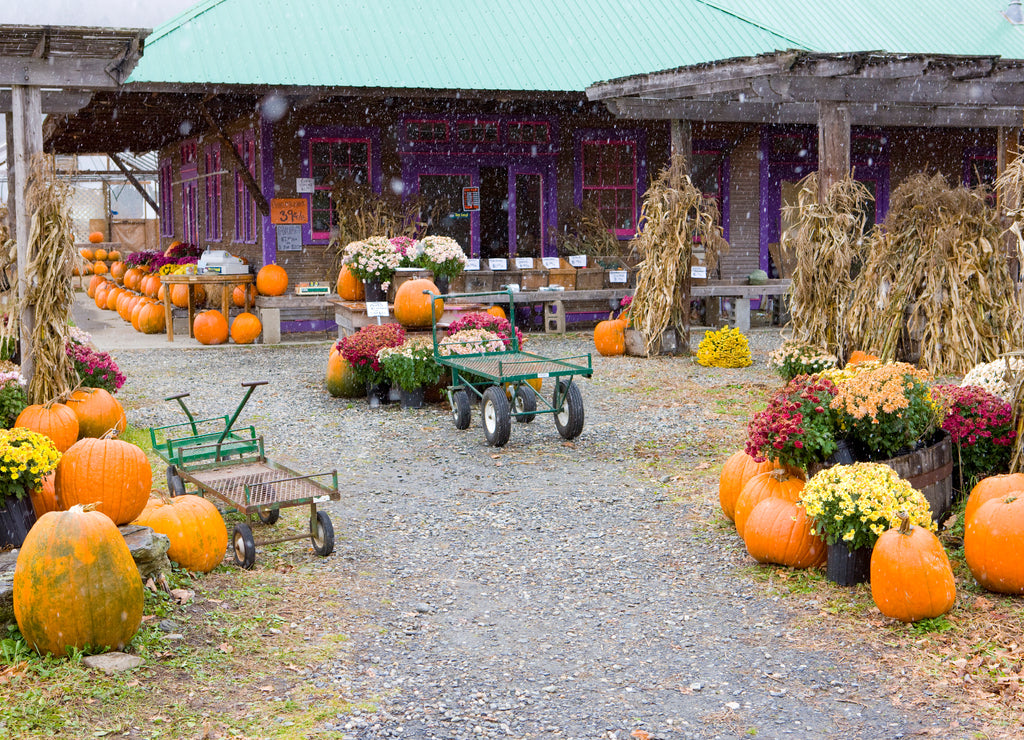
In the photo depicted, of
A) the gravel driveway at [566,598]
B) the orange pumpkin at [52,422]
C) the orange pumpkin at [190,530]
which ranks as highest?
the orange pumpkin at [52,422]

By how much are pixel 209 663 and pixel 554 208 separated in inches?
577

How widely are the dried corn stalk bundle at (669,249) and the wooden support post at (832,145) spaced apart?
116 inches

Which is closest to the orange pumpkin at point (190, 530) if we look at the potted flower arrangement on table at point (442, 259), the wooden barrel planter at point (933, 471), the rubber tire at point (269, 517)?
the rubber tire at point (269, 517)

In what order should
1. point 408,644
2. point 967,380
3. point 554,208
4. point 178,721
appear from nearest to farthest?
point 178,721, point 408,644, point 967,380, point 554,208

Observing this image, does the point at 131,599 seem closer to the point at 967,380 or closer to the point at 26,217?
the point at 26,217

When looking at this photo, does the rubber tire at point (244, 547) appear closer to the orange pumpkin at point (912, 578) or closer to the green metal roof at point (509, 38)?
→ the orange pumpkin at point (912, 578)

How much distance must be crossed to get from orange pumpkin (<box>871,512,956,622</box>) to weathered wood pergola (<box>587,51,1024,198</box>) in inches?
245

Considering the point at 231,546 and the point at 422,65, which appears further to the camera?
the point at 422,65

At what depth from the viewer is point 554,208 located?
18.5 m

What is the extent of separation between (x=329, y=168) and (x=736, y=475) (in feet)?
39.7

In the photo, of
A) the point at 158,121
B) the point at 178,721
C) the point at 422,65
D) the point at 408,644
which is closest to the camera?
the point at 178,721

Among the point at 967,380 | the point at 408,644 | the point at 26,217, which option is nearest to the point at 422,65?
the point at 26,217

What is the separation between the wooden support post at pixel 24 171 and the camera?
7.34 m

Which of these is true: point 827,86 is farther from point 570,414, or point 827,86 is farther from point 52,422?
point 52,422
